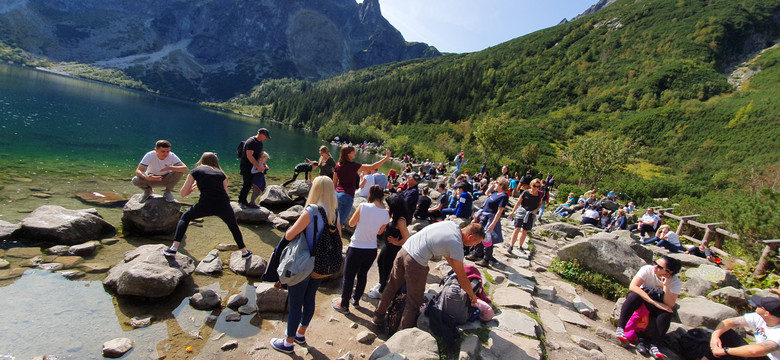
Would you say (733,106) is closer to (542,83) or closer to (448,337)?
(542,83)

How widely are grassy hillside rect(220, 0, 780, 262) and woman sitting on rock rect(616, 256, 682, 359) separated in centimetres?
1186

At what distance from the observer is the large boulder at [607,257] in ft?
25.2

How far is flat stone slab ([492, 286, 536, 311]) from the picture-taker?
225 inches

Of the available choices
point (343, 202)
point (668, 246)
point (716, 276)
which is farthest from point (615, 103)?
point (343, 202)

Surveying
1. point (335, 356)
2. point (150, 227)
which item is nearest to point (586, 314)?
point (335, 356)

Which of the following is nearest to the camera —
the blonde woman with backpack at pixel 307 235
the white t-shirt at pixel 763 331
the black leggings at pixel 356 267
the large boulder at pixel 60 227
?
the blonde woman with backpack at pixel 307 235

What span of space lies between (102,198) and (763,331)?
14.4 m

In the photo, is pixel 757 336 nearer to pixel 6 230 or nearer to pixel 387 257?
pixel 387 257

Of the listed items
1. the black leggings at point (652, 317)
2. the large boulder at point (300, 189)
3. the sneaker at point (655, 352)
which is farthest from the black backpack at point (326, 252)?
the large boulder at point (300, 189)

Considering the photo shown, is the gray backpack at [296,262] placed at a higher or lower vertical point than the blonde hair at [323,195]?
lower

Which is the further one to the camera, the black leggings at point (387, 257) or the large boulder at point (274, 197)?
the large boulder at point (274, 197)

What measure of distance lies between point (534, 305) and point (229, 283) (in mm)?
5524

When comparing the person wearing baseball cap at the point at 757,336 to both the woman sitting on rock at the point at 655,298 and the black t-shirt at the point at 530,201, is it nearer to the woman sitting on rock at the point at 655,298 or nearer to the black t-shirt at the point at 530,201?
the woman sitting on rock at the point at 655,298

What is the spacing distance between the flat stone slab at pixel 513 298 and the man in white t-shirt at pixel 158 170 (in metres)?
6.87
